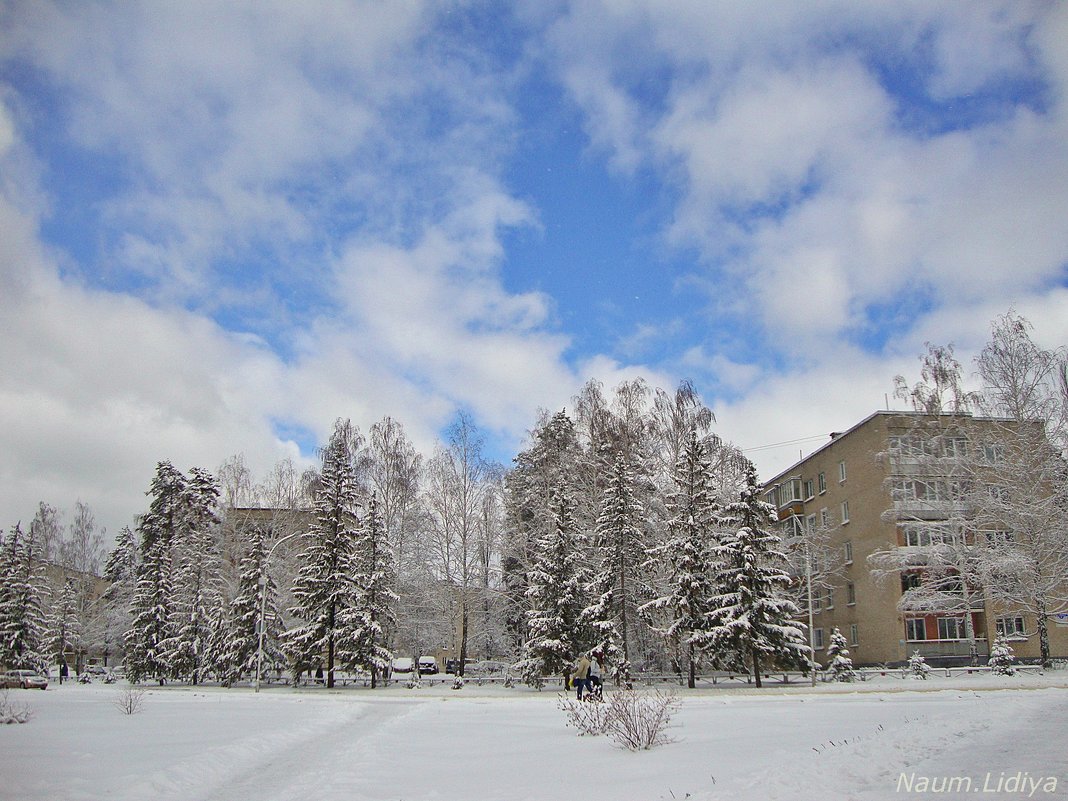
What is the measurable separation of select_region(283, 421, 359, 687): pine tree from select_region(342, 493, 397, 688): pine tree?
361mm

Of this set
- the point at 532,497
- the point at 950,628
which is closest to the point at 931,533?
the point at 950,628

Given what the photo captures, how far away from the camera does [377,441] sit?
4944 centimetres

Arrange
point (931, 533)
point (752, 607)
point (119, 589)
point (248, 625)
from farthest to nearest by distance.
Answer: point (119, 589) < point (248, 625) < point (931, 533) < point (752, 607)

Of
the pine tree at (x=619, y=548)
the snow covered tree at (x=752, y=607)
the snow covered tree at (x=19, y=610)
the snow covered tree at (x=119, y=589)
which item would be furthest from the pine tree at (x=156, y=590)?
the snow covered tree at (x=752, y=607)

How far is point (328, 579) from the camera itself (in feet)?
133

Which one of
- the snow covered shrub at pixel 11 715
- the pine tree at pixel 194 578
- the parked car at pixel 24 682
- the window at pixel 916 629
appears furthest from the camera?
the window at pixel 916 629

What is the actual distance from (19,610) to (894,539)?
57.1 meters

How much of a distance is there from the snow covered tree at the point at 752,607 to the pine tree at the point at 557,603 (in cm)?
608

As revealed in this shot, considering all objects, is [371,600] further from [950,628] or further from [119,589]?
[950,628]

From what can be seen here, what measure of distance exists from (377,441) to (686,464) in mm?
21949

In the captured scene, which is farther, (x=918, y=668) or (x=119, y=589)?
(x=119, y=589)

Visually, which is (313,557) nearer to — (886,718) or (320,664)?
(320,664)

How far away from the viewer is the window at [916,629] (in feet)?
144

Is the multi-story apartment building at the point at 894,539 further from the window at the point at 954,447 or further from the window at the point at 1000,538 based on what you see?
the window at the point at 1000,538
